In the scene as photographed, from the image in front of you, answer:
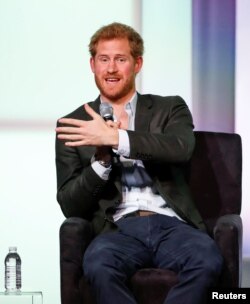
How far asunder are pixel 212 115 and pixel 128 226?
113 cm

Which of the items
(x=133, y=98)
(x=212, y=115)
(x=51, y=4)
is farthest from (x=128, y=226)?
(x=51, y=4)

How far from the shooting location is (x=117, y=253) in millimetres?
3334

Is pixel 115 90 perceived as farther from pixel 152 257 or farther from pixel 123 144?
pixel 152 257

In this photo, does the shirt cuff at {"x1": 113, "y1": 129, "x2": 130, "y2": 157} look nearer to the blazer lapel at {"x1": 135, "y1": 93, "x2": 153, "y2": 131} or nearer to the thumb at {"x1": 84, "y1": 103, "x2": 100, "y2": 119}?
the thumb at {"x1": 84, "y1": 103, "x2": 100, "y2": 119}

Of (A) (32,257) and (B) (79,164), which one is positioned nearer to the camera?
(B) (79,164)

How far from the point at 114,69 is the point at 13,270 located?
4.10 feet

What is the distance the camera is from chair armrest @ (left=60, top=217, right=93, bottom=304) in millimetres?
3359

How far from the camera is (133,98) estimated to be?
147 inches

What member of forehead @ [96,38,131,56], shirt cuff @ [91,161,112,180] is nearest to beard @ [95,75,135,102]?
forehead @ [96,38,131,56]

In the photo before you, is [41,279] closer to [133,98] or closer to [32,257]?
[32,257]

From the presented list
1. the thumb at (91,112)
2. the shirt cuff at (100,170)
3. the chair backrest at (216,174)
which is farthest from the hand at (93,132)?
the chair backrest at (216,174)

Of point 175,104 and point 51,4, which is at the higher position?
point 51,4

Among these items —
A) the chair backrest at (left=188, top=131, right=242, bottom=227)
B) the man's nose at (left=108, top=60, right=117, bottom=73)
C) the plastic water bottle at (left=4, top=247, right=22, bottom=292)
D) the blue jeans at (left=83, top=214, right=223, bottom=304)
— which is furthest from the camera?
the plastic water bottle at (left=4, top=247, right=22, bottom=292)

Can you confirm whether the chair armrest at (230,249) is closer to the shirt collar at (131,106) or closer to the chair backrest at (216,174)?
the chair backrest at (216,174)
